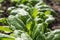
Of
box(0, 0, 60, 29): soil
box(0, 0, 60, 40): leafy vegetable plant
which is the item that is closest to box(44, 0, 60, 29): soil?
box(0, 0, 60, 29): soil

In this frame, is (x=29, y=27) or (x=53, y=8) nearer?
(x=29, y=27)

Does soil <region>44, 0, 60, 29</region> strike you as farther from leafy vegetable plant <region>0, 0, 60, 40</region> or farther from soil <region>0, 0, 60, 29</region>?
leafy vegetable plant <region>0, 0, 60, 40</region>

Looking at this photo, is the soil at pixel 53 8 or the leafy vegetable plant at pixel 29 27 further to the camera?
the soil at pixel 53 8

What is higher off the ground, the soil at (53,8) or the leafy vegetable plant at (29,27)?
the soil at (53,8)

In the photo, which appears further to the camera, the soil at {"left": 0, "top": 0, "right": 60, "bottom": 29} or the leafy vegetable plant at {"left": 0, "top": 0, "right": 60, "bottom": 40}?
the soil at {"left": 0, "top": 0, "right": 60, "bottom": 29}

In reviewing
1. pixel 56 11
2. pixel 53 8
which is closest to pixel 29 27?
pixel 56 11

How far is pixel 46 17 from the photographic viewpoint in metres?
3.54

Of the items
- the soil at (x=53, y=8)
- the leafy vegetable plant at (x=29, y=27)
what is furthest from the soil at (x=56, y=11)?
the leafy vegetable plant at (x=29, y=27)

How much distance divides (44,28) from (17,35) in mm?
497

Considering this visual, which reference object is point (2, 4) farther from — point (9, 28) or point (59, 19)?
point (9, 28)

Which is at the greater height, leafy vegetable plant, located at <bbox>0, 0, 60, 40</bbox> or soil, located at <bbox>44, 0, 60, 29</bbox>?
soil, located at <bbox>44, 0, 60, 29</bbox>

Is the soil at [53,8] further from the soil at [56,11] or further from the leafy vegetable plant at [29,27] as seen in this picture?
the leafy vegetable plant at [29,27]

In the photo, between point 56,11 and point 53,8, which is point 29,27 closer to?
point 56,11

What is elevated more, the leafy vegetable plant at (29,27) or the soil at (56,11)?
the soil at (56,11)
